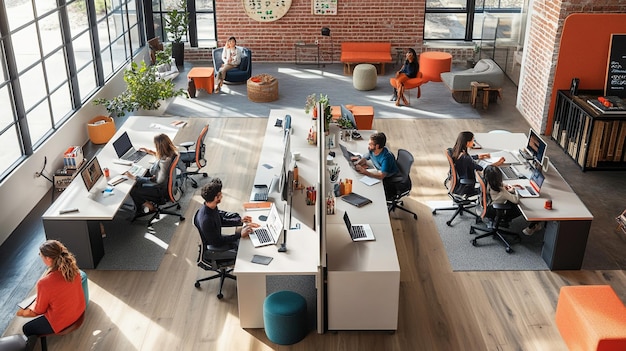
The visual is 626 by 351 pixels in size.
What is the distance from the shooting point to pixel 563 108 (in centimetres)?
1126

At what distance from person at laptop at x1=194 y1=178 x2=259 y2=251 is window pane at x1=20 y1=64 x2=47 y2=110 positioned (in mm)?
7771

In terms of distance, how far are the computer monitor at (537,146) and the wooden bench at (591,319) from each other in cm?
231

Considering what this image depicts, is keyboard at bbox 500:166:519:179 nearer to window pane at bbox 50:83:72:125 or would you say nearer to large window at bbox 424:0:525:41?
window pane at bbox 50:83:72:125

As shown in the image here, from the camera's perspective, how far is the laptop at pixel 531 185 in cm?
803

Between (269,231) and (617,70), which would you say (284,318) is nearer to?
(269,231)

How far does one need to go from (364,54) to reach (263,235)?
9.66m

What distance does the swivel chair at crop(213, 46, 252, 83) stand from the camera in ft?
48.4

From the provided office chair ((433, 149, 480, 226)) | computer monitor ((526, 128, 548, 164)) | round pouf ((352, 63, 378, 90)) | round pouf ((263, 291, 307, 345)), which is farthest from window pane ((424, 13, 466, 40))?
round pouf ((263, 291, 307, 345))

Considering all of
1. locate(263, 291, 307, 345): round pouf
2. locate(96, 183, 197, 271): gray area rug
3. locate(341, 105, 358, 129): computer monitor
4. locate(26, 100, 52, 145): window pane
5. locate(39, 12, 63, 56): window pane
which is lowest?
locate(96, 183, 197, 271): gray area rug

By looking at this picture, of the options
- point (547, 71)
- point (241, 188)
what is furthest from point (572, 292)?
point (547, 71)

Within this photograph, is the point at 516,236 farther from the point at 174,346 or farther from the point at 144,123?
the point at 144,123

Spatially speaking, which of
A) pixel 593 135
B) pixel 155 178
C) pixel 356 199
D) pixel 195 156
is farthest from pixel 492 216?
→ pixel 155 178

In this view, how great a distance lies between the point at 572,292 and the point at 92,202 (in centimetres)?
554

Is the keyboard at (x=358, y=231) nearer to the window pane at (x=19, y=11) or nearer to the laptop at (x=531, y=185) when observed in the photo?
the laptop at (x=531, y=185)
